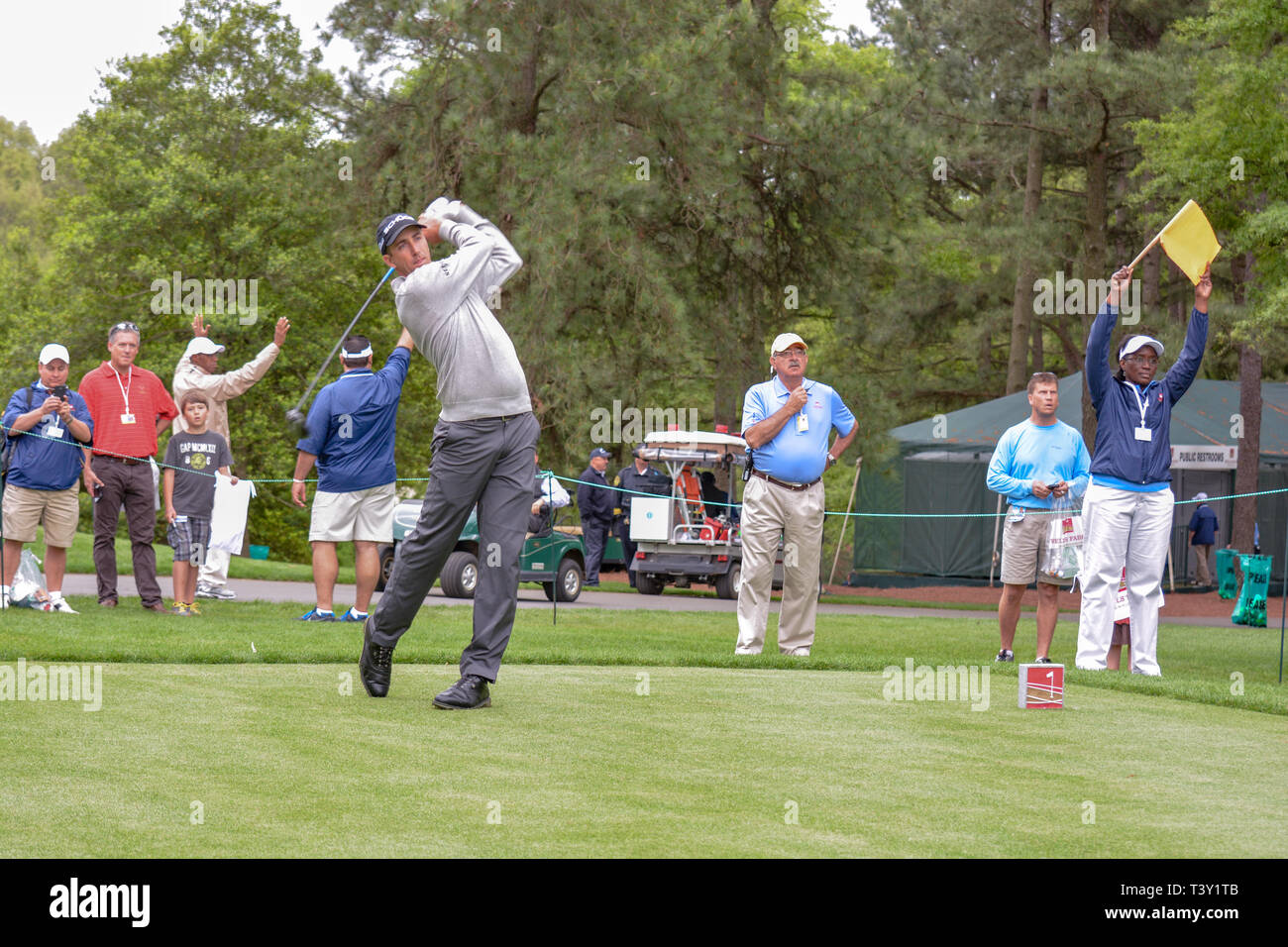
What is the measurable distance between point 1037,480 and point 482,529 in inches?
207

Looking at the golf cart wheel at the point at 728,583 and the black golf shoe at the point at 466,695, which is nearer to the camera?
the black golf shoe at the point at 466,695

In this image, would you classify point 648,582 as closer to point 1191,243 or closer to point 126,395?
point 126,395

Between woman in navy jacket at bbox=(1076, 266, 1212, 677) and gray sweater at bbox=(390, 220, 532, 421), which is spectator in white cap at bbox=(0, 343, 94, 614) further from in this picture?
woman in navy jacket at bbox=(1076, 266, 1212, 677)

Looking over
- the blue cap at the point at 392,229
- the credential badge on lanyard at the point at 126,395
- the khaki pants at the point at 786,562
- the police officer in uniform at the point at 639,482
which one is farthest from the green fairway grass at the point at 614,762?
the police officer in uniform at the point at 639,482

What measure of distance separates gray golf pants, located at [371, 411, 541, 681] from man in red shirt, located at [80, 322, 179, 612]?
631 centimetres

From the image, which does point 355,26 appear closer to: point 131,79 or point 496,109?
point 496,109

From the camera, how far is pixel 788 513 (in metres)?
10.3

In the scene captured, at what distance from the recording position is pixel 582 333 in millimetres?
24578

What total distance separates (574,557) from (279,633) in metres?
9.29

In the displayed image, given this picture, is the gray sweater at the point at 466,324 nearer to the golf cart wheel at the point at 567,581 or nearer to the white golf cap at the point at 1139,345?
the white golf cap at the point at 1139,345

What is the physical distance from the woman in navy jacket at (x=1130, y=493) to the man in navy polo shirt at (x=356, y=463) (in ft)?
16.4

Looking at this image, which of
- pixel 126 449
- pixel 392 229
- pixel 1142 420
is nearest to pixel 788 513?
pixel 1142 420

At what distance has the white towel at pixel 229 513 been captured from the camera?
44.5 ft

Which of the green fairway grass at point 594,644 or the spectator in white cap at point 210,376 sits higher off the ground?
the spectator in white cap at point 210,376
